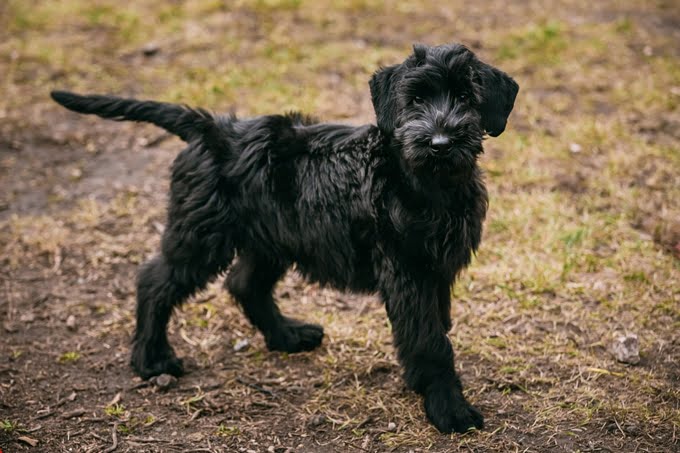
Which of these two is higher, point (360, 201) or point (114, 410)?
Result: point (360, 201)

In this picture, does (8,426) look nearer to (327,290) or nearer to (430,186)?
(327,290)

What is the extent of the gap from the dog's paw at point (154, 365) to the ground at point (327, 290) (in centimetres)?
9

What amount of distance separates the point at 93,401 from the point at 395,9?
7.18m

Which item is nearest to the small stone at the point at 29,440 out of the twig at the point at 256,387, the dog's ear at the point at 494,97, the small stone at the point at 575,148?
the twig at the point at 256,387

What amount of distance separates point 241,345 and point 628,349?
248 centimetres

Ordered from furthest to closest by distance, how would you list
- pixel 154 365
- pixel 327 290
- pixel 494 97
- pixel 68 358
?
1. pixel 327 290
2. pixel 68 358
3. pixel 154 365
4. pixel 494 97

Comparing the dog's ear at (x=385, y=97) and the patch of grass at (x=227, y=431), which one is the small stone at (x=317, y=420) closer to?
the patch of grass at (x=227, y=431)

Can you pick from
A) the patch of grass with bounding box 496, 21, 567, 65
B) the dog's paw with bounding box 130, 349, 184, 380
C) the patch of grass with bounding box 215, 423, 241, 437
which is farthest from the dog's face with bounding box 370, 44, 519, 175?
the patch of grass with bounding box 496, 21, 567, 65

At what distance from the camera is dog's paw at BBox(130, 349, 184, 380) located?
436 centimetres

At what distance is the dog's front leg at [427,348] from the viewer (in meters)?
3.78

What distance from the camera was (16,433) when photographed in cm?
386

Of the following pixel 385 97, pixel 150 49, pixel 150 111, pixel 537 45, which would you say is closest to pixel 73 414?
pixel 150 111

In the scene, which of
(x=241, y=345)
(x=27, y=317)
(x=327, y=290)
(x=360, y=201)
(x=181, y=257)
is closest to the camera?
(x=360, y=201)

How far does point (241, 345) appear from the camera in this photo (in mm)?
4773
